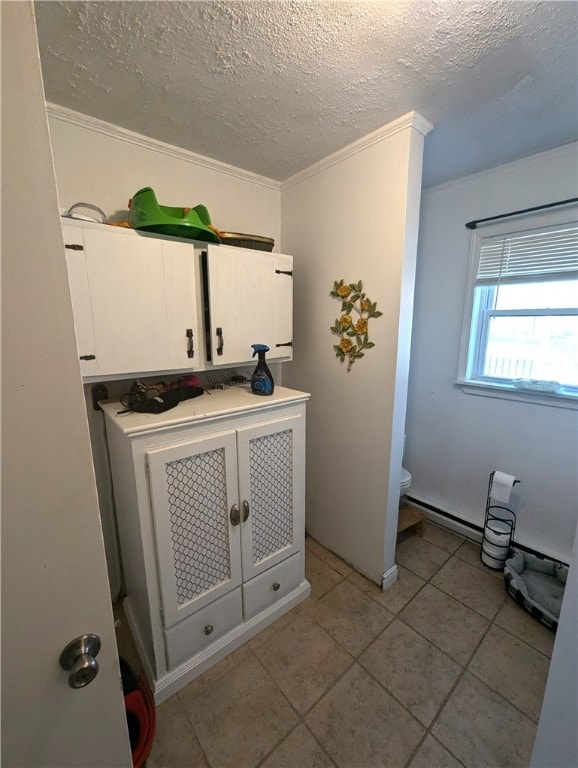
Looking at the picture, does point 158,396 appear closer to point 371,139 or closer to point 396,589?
point 371,139

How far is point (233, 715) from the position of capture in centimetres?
123

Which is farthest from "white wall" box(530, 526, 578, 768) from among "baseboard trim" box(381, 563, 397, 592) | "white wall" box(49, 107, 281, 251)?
"white wall" box(49, 107, 281, 251)

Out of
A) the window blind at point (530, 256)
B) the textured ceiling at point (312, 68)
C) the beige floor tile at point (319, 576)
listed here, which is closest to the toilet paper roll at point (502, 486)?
the beige floor tile at point (319, 576)

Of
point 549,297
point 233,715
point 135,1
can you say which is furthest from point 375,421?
point 135,1

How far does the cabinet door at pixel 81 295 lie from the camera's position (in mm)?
1145

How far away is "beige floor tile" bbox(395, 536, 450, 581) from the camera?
1.96m

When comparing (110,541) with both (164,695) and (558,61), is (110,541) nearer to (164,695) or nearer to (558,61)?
(164,695)

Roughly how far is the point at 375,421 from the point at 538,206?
1561mm

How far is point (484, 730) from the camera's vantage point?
3.87ft

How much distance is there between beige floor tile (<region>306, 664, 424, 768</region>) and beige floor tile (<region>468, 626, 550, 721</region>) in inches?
16.7

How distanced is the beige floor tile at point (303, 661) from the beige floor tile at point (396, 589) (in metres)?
0.38

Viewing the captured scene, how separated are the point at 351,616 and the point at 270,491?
833 mm

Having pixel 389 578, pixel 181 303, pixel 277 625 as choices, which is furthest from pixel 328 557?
pixel 181 303

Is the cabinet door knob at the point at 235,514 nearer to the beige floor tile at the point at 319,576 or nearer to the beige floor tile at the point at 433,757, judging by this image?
the beige floor tile at the point at 319,576
